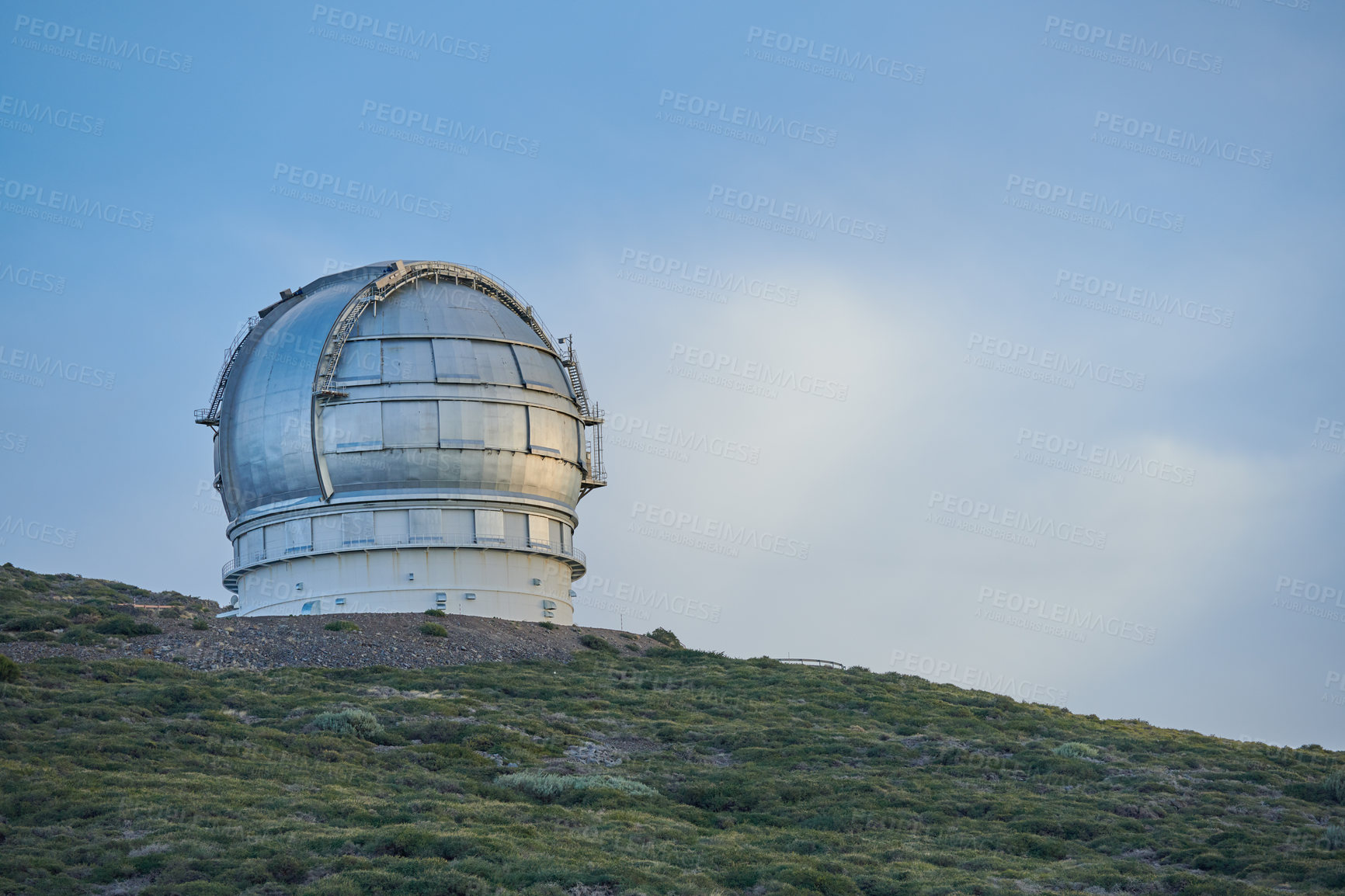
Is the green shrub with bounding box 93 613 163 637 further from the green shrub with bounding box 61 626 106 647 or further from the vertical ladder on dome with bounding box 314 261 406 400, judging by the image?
the vertical ladder on dome with bounding box 314 261 406 400

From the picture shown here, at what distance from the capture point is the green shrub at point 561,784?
22906 millimetres

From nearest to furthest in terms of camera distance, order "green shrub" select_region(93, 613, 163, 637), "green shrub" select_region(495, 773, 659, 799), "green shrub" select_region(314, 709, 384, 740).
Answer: "green shrub" select_region(495, 773, 659, 799)
"green shrub" select_region(314, 709, 384, 740)
"green shrub" select_region(93, 613, 163, 637)

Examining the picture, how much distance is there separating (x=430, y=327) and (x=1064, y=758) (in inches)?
971

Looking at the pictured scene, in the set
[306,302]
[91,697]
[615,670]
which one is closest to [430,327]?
[306,302]

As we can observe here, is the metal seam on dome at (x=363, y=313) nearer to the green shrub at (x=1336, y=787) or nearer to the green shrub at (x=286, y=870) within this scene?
the green shrub at (x=286, y=870)

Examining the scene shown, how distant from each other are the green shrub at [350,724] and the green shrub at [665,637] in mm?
21269

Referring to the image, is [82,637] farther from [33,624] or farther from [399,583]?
[399,583]

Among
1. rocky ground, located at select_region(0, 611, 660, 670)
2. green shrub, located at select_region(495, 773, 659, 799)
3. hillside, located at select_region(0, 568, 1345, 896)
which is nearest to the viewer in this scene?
hillside, located at select_region(0, 568, 1345, 896)

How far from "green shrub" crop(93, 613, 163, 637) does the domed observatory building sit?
24.2ft

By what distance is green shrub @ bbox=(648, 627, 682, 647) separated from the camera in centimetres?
4716

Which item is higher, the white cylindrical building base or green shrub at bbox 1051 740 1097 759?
the white cylindrical building base

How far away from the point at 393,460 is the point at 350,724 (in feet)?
51.6

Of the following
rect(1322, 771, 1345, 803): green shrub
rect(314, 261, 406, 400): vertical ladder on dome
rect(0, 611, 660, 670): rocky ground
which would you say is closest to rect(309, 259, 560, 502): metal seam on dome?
rect(314, 261, 406, 400): vertical ladder on dome

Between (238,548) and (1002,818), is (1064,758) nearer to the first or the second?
(1002,818)
